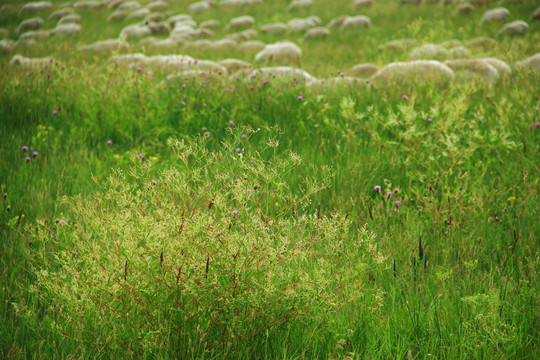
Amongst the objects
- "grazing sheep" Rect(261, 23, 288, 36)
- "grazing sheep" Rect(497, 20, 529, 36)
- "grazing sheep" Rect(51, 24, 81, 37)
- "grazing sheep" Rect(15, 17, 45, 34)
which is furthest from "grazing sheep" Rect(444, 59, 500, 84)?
"grazing sheep" Rect(15, 17, 45, 34)

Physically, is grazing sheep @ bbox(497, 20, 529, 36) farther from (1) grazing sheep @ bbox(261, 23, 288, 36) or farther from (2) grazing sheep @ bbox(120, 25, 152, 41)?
(2) grazing sheep @ bbox(120, 25, 152, 41)

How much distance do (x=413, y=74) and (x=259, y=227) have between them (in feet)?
14.5

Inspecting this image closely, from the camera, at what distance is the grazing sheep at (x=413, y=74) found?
551 cm

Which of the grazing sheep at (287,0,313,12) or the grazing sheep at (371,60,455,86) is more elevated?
the grazing sheep at (287,0,313,12)

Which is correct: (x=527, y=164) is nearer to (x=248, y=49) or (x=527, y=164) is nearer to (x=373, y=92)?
(x=373, y=92)

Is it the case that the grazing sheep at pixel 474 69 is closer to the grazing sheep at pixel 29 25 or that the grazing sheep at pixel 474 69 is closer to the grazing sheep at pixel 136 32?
the grazing sheep at pixel 136 32

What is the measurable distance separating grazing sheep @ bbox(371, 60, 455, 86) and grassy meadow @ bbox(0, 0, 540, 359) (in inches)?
8.1

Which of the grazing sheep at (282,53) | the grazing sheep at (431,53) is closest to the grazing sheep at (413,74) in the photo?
the grazing sheep at (431,53)

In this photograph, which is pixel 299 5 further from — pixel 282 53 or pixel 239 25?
pixel 282 53

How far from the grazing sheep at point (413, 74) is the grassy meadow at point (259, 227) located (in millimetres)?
207

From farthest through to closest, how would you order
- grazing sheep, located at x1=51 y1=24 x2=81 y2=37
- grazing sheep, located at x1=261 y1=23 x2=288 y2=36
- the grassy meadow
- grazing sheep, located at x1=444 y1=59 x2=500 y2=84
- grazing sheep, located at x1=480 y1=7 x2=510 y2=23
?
grazing sheep, located at x1=261 y1=23 x2=288 y2=36 → grazing sheep, located at x1=51 y1=24 x2=81 y2=37 → grazing sheep, located at x1=480 y1=7 x2=510 y2=23 → grazing sheep, located at x1=444 y1=59 x2=500 y2=84 → the grassy meadow

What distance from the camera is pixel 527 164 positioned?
3.64 m

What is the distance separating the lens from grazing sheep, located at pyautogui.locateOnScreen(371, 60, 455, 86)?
551 centimetres

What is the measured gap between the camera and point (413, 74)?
564 cm
